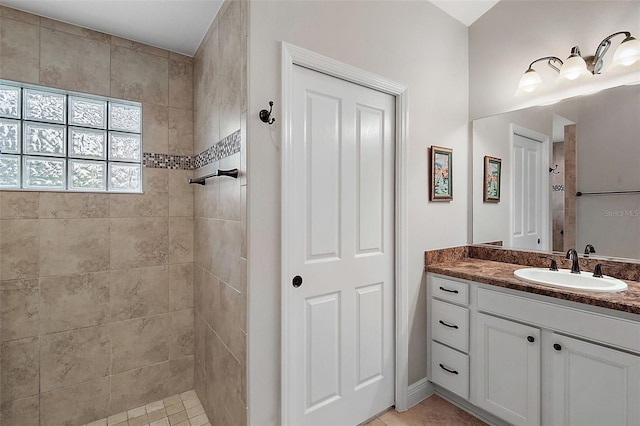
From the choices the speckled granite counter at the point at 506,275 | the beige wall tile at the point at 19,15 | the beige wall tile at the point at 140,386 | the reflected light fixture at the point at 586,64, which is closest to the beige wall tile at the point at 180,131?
the beige wall tile at the point at 19,15

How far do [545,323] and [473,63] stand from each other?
1993 millimetres

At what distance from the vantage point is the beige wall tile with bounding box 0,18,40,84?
1.70m

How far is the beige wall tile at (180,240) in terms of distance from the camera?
223 centimetres

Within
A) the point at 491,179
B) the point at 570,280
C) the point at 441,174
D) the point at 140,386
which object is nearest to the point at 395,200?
the point at 441,174

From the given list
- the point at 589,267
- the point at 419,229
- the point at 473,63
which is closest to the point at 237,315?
the point at 419,229

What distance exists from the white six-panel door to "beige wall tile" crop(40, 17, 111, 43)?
1.44 m

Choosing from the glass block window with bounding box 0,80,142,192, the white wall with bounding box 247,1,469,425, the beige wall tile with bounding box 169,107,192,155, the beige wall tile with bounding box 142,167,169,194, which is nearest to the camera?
the white wall with bounding box 247,1,469,425

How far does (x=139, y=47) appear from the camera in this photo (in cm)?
210

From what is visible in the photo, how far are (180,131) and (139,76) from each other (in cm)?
43

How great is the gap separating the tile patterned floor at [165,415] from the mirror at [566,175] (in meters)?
2.40

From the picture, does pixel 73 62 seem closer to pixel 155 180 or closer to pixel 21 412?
pixel 155 180

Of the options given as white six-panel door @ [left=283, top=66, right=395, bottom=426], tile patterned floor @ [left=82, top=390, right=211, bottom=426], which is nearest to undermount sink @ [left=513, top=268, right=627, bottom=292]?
white six-panel door @ [left=283, top=66, right=395, bottom=426]

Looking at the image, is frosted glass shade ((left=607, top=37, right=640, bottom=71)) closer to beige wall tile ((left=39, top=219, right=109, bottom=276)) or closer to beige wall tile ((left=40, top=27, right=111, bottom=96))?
beige wall tile ((left=40, top=27, right=111, bottom=96))

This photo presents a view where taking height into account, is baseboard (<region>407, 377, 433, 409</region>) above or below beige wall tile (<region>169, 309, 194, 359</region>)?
below
